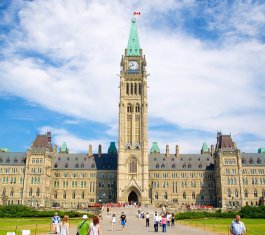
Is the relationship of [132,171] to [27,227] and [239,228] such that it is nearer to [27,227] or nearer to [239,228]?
[27,227]

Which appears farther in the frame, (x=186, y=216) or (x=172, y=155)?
(x=172, y=155)

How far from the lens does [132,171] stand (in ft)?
362

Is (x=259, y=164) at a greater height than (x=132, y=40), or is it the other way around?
(x=132, y=40)

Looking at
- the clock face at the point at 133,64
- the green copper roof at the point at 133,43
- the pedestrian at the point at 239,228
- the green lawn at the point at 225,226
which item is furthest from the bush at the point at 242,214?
the green copper roof at the point at 133,43

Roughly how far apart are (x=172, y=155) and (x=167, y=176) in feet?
28.4

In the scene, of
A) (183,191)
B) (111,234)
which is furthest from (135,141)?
(111,234)

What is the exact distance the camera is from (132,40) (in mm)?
125188

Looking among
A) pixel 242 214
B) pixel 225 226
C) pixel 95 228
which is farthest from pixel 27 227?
pixel 242 214

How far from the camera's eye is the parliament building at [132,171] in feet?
360

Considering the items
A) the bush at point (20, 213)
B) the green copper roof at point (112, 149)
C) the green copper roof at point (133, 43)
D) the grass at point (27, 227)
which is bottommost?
the grass at point (27, 227)

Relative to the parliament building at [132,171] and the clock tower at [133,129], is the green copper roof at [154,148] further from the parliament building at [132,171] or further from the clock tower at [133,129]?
the clock tower at [133,129]

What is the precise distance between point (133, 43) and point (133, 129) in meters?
30.6

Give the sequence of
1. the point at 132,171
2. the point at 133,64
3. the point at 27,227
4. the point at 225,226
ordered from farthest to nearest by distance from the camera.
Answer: the point at 133,64, the point at 132,171, the point at 225,226, the point at 27,227

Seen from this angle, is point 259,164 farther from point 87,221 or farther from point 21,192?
point 87,221
